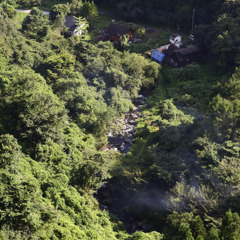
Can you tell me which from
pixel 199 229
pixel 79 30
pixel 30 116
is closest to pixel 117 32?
pixel 79 30

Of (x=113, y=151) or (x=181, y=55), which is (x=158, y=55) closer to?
(x=181, y=55)

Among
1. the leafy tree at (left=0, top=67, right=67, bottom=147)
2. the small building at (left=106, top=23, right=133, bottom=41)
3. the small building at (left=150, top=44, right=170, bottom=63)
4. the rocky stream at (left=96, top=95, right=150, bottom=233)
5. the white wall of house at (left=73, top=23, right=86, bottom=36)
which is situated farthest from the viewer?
the white wall of house at (left=73, top=23, right=86, bottom=36)

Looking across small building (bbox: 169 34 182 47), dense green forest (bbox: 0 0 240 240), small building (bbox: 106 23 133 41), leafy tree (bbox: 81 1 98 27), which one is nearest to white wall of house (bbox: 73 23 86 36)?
leafy tree (bbox: 81 1 98 27)

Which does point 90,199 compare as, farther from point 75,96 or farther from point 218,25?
point 218,25

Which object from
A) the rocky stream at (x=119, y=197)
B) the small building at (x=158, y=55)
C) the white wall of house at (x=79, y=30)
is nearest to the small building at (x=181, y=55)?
the small building at (x=158, y=55)

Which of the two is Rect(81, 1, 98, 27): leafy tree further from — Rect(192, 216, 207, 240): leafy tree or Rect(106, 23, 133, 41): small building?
Rect(192, 216, 207, 240): leafy tree

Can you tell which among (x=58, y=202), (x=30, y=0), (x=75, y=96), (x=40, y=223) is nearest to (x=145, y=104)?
(x=75, y=96)

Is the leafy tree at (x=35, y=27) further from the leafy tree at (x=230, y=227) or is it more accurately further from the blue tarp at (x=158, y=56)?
the leafy tree at (x=230, y=227)
